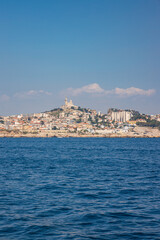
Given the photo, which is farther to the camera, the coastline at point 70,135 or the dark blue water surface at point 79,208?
the coastline at point 70,135

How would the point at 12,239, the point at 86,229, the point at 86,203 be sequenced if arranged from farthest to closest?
the point at 86,203
the point at 86,229
the point at 12,239

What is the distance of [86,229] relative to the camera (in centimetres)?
966

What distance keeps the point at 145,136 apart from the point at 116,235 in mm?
156494

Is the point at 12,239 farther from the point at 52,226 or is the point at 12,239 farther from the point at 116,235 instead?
the point at 116,235

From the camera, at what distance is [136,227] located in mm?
9883

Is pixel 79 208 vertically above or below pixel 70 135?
below

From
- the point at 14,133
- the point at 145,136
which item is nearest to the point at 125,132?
the point at 145,136

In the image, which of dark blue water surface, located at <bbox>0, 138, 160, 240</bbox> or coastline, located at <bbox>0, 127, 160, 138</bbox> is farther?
coastline, located at <bbox>0, 127, 160, 138</bbox>

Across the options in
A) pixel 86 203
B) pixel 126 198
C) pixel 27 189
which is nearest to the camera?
pixel 86 203

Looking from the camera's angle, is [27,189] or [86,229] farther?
[27,189]

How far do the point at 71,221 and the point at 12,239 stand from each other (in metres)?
2.30

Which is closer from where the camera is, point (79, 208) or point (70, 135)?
point (79, 208)

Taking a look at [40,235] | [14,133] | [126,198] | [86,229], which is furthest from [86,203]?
[14,133]

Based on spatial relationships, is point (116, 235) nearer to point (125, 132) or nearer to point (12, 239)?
point (12, 239)
